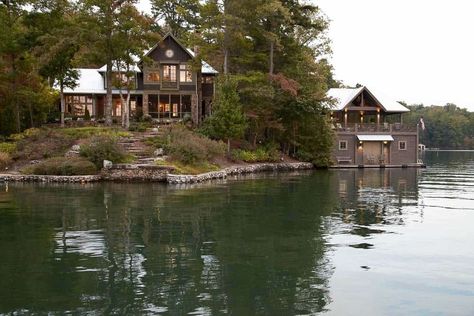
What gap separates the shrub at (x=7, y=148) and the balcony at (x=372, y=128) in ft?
107

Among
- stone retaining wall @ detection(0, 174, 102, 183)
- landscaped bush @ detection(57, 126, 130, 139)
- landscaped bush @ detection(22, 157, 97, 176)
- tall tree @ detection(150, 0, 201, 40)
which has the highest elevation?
tall tree @ detection(150, 0, 201, 40)

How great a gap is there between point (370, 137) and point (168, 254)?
4489 centimetres

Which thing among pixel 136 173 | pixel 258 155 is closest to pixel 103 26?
pixel 136 173

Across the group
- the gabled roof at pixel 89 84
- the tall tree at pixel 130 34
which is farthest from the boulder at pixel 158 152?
the gabled roof at pixel 89 84

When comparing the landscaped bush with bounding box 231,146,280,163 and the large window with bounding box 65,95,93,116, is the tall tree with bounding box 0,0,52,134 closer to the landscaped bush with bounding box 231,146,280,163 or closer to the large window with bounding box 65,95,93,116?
the large window with bounding box 65,95,93,116

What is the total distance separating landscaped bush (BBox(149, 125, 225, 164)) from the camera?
3594 centimetres

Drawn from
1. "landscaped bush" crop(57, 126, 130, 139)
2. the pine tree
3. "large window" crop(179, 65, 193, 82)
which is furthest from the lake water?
"large window" crop(179, 65, 193, 82)

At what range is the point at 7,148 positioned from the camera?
124 feet

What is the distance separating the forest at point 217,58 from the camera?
4197 centimetres

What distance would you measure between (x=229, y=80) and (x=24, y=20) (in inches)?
744

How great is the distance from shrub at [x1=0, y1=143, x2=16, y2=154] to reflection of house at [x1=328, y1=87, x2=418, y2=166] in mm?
32139

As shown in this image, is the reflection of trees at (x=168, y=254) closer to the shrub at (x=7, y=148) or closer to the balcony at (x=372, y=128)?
the shrub at (x=7, y=148)

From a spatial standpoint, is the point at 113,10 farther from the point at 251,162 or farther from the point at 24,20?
the point at 251,162

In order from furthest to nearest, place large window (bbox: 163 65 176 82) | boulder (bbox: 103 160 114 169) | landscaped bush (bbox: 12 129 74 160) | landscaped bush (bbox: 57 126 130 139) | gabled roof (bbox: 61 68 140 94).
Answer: large window (bbox: 163 65 176 82) → gabled roof (bbox: 61 68 140 94) → landscaped bush (bbox: 57 126 130 139) → landscaped bush (bbox: 12 129 74 160) → boulder (bbox: 103 160 114 169)
